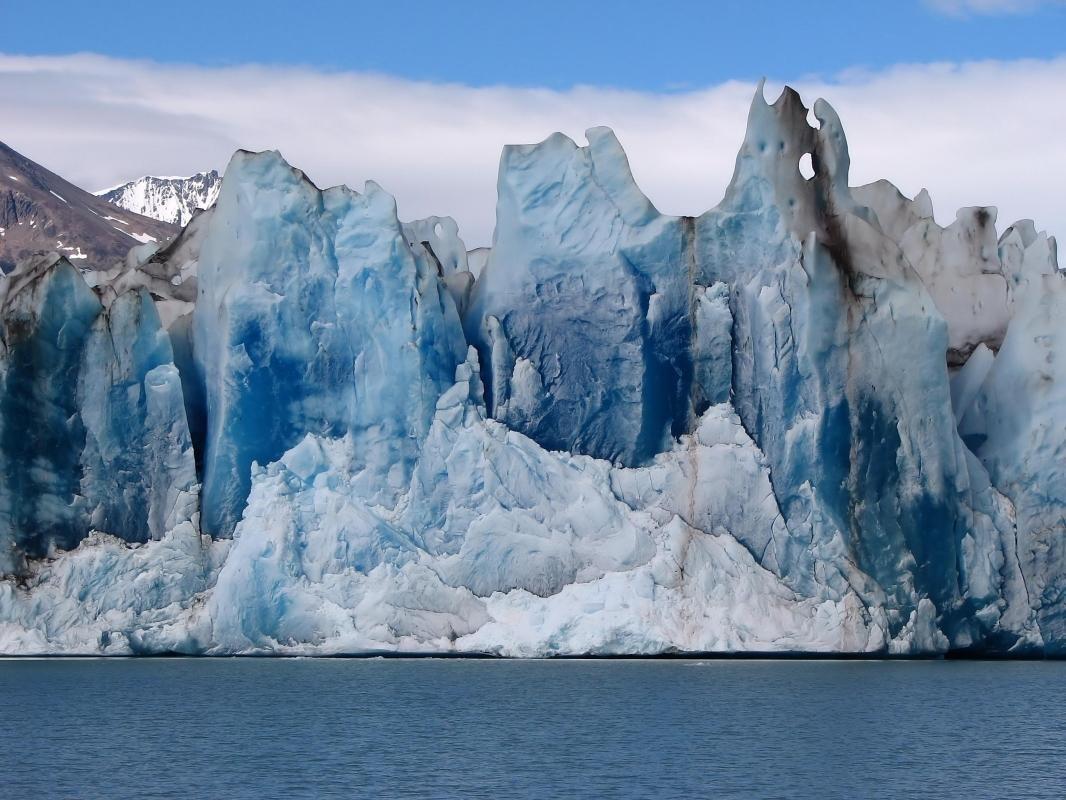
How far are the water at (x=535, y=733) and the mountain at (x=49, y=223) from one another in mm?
69556

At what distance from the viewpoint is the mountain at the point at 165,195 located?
7229 inches

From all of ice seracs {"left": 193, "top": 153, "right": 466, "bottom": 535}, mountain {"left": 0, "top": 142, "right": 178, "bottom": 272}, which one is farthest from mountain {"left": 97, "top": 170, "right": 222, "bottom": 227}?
ice seracs {"left": 193, "top": 153, "right": 466, "bottom": 535}

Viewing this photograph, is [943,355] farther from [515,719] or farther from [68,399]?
[68,399]

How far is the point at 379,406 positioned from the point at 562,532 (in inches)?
193

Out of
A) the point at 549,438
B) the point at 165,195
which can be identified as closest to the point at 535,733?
the point at 549,438

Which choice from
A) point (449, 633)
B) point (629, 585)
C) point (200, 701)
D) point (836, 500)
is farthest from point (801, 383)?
point (200, 701)

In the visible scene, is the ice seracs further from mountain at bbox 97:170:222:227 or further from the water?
mountain at bbox 97:170:222:227

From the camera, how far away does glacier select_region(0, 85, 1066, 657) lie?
39031 mm

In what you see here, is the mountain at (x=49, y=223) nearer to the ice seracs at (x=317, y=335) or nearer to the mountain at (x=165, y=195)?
the mountain at (x=165, y=195)

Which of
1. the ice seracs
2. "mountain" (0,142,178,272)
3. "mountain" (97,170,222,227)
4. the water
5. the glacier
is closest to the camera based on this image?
the water

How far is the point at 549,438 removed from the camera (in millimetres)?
40781

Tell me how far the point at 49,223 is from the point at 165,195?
71.2 metres

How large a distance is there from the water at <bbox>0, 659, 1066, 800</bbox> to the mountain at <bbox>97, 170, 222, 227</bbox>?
145 meters

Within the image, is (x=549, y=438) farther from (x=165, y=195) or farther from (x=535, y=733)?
(x=165, y=195)
